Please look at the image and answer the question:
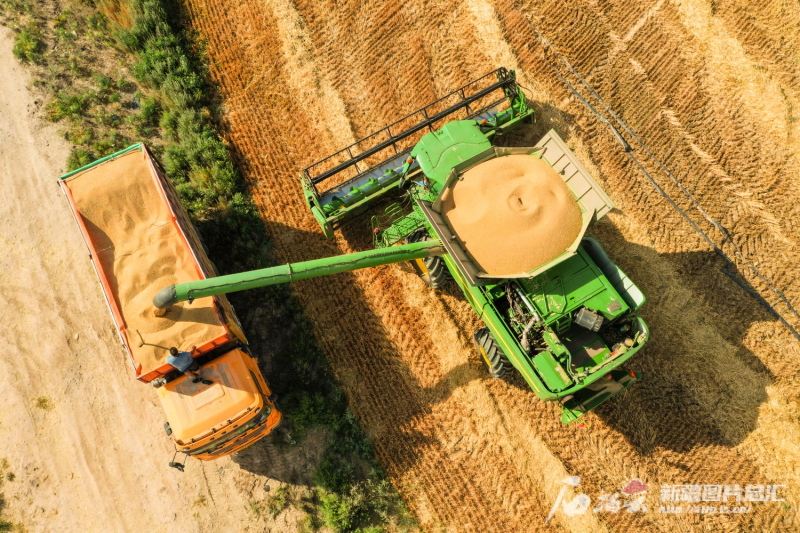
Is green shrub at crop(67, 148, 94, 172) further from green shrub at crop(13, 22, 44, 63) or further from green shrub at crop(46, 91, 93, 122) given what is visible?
green shrub at crop(13, 22, 44, 63)

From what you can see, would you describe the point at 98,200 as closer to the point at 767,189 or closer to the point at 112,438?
the point at 112,438

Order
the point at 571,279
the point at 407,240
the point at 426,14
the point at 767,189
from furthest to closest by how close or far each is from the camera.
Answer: the point at 426,14, the point at 767,189, the point at 407,240, the point at 571,279

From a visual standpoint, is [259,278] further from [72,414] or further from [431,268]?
[72,414]

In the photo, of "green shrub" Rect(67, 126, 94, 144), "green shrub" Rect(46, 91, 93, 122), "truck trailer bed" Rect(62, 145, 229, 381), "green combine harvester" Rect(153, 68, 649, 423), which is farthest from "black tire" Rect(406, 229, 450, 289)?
"green shrub" Rect(46, 91, 93, 122)

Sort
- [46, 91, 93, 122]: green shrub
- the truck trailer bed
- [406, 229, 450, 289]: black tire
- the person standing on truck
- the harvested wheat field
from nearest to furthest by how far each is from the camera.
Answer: the person standing on truck → the truck trailer bed → [406, 229, 450, 289]: black tire → the harvested wheat field → [46, 91, 93, 122]: green shrub

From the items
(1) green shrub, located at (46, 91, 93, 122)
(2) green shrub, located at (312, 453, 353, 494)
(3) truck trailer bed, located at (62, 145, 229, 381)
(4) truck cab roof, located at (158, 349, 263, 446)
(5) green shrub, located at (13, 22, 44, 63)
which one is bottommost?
(2) green shrub, located at (312, 453, 353, 494)

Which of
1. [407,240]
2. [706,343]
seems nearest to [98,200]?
[407,240]
